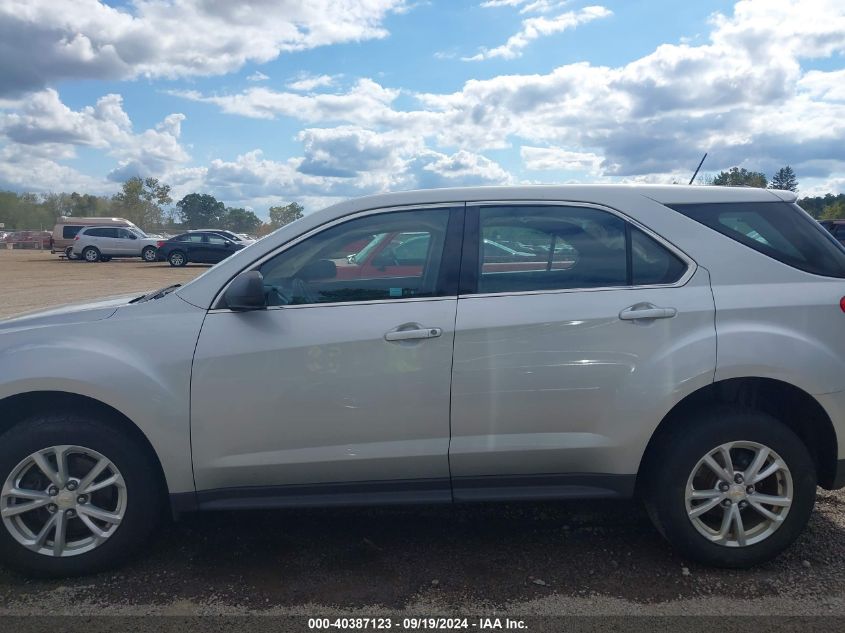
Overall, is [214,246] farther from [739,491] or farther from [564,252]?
[739,491]

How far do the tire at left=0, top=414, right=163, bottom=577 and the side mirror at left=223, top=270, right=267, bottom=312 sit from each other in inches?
32.4

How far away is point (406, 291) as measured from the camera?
330 cm

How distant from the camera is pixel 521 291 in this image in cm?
328

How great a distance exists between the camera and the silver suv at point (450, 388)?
316cm

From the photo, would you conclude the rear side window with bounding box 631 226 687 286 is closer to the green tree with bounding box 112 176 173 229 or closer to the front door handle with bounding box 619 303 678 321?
the front door handle with bounding box 619 303 678 321

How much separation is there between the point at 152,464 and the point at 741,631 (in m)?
2.69

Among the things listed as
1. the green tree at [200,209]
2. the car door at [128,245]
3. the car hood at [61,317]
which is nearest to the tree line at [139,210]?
the green tree at [200,209]

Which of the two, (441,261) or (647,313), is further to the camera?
(441,261)

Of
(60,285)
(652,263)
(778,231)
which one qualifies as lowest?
(60,285)

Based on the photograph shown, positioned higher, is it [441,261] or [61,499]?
[441,261]

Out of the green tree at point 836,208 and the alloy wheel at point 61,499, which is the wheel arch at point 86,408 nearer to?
the alloy wheel at point 61,499

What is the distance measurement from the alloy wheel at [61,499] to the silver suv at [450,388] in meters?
0.01

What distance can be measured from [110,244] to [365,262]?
3319cm

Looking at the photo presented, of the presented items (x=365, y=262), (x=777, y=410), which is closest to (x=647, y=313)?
(x=777, y=410)
